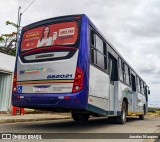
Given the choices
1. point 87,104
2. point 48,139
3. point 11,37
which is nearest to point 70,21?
point 87,104

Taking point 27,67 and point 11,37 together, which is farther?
point 11,37

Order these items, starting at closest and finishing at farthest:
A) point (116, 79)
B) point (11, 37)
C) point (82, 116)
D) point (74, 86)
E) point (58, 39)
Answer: point (74, 86) → point (58, 39) → point (116, 79) → point (82, 116) → point (11, 37)

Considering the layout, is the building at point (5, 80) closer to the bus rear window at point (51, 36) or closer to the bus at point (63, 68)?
the bus at point (63, 68)

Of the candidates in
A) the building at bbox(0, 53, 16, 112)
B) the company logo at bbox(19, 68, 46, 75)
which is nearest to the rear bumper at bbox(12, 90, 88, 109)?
the company logo at bbox(19, 68, 46, 75)

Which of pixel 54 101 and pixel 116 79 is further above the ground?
pixel 116 79

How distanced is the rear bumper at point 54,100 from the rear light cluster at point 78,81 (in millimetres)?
118

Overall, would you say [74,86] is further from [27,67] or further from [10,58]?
[10,58]

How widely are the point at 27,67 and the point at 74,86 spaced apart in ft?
6.29

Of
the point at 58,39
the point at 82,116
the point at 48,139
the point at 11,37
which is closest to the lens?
the point at 48,139

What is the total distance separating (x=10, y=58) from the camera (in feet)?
59.7

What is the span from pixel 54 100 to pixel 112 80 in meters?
3.85

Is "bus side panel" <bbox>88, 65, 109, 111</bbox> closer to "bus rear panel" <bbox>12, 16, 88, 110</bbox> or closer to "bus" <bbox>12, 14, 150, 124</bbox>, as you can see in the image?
"bus" <bbox>12, 14, 150, 124</bbox>

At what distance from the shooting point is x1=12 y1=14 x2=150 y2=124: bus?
783cm

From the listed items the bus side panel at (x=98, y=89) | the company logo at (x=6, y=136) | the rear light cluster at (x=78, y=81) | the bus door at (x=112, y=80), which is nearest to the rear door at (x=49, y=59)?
the rear light cluster at (x=78, y=81)
